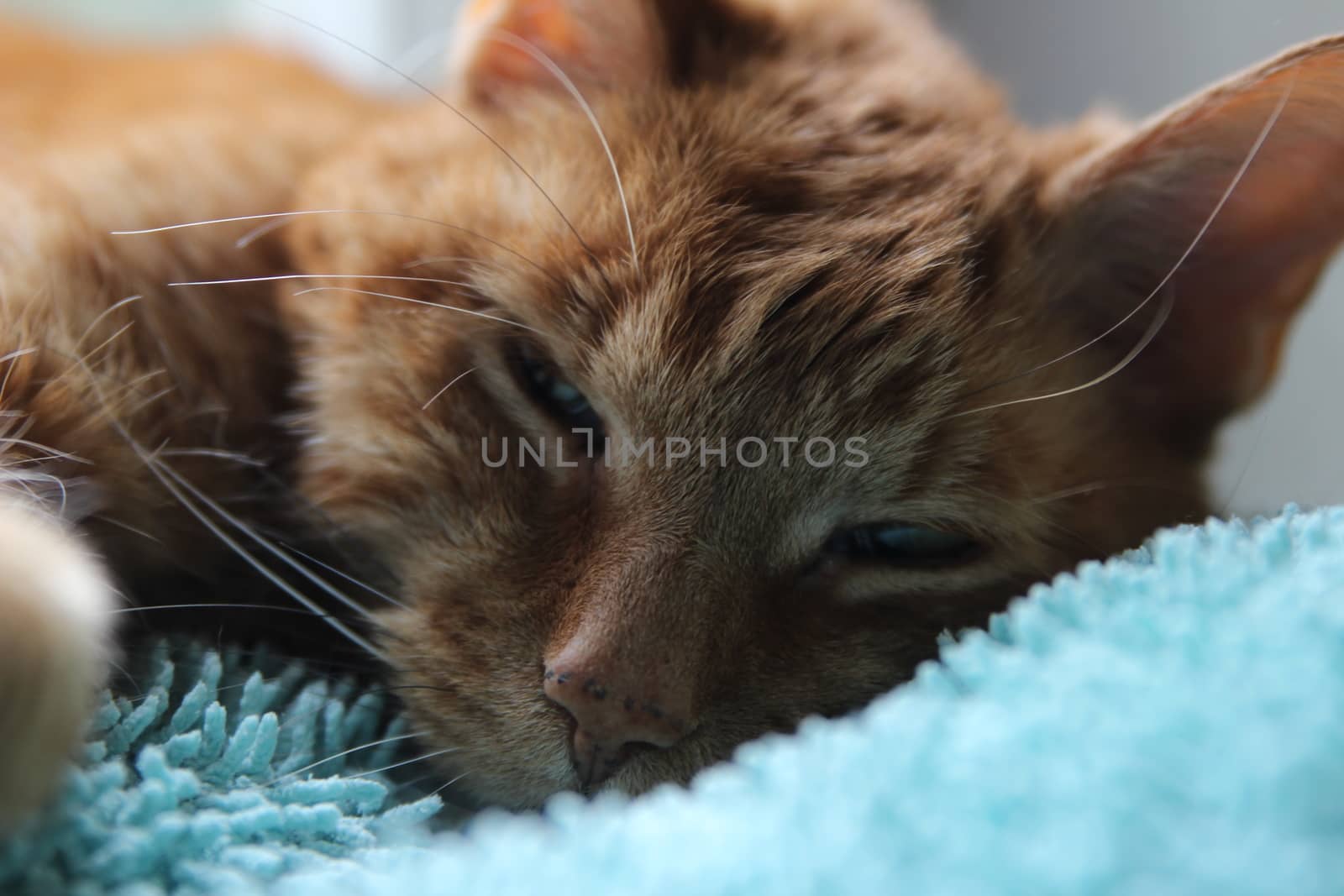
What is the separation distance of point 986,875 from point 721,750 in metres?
0.36

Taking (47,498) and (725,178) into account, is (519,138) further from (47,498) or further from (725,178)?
(47,498)

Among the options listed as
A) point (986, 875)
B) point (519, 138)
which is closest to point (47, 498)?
point (519, 138)

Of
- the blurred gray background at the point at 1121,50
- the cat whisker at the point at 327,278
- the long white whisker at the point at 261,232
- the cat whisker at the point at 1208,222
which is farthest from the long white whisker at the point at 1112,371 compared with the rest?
the long white whisker at the point at 261,232

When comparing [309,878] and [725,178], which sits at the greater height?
[725,178]

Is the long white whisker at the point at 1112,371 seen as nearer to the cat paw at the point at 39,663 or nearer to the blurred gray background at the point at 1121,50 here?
the blurred gray background at the point at 1121,50

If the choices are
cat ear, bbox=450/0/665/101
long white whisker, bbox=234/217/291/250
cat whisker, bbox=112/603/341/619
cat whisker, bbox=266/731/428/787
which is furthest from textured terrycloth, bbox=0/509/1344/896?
cat ear, bbox=450/0/665/101

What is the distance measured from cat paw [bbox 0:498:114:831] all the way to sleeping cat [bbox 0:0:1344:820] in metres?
0.06

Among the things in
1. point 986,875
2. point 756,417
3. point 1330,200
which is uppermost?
point 1330,200

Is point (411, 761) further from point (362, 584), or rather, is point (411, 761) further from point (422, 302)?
point (422, 302)

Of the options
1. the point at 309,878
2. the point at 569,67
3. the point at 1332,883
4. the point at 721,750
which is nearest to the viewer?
the point at 1332,883

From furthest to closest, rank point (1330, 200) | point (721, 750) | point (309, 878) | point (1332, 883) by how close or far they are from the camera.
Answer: point (1330, 200), point (721, 750), point (309, 878), point (1332, 883)

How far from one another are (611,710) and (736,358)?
30cm

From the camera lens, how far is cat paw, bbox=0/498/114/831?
622 mm

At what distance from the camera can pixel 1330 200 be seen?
1.06m
